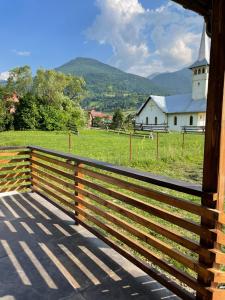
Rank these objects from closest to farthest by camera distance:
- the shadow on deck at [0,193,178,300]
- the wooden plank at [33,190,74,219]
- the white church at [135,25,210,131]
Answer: the shadow on deck at [0,193,178,300] < the wooden plank at [33,190,74,219] < the white church at [135,25,210,131]

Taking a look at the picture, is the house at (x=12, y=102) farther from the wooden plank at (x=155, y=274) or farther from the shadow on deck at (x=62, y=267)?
the wooden plank at (x=155, y=274)

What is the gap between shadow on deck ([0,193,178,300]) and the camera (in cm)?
221

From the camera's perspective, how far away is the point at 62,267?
2.58m

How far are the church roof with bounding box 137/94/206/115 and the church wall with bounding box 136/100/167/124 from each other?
615mm

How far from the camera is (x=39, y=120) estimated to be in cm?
2575

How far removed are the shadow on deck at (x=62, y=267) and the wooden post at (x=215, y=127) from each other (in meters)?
0.83

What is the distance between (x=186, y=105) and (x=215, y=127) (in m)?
31.7

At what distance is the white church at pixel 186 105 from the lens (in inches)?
1188

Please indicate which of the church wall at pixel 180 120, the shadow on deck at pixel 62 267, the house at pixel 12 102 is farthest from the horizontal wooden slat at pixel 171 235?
the church wall at pixel 180 120

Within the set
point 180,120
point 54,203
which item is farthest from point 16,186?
point 180,120

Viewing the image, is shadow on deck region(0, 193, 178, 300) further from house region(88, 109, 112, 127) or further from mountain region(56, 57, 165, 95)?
mountain region(56, 57, 165, 95)

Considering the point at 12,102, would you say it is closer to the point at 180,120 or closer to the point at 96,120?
the point at 180,120

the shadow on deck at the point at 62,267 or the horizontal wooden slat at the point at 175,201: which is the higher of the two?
the horizontal wooden slat at the point at 175,201

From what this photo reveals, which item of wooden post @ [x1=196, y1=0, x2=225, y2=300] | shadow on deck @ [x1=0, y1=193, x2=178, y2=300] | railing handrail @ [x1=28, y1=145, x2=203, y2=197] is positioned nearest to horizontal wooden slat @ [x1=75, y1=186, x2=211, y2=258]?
wooden post @ [x1=196, y1=0, x2=225, y2=300]
